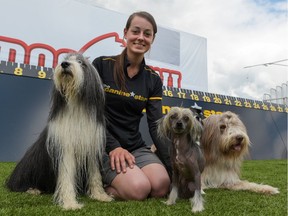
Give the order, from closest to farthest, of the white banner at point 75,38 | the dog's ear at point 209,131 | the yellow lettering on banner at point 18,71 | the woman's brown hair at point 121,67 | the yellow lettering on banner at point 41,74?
the woman's brown hair at point 121,67 < the dog's ear at point 209,131 < the yellow lettering on banner at point 18,71 < the yellow lettering on banner at point 41,74 < the white banner at point 75,38

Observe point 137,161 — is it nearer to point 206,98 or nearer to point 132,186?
point 132,186

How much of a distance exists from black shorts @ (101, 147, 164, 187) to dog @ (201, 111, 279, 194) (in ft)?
2.41

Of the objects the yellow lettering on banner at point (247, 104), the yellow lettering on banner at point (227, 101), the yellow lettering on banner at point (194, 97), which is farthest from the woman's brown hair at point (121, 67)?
the yellow lettering on banner at point (247, 104)

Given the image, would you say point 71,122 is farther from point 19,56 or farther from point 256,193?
point 19,56

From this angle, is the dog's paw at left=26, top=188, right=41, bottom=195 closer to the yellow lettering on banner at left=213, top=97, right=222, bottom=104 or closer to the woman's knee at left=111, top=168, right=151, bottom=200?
the woman's knee at left=111, top=168, right=151, bottom=200

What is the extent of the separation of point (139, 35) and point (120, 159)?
1.10 m

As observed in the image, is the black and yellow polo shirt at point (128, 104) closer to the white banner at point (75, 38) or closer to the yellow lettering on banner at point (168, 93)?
the yellow lettering on banner at point (168, 93)

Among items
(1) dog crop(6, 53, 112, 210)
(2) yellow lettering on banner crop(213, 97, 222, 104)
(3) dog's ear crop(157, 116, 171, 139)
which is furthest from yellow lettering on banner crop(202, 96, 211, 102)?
(1) dog crop(6, 53, 112, 210)

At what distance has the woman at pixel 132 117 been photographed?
2598 millimetres

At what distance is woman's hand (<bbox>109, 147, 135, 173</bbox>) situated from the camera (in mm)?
2566

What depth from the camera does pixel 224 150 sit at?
327 centimetres

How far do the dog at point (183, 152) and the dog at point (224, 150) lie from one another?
0.76 metres

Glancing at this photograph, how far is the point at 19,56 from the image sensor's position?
6598 millimetres

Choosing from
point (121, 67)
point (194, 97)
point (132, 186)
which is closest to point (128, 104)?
point (121, 67)
